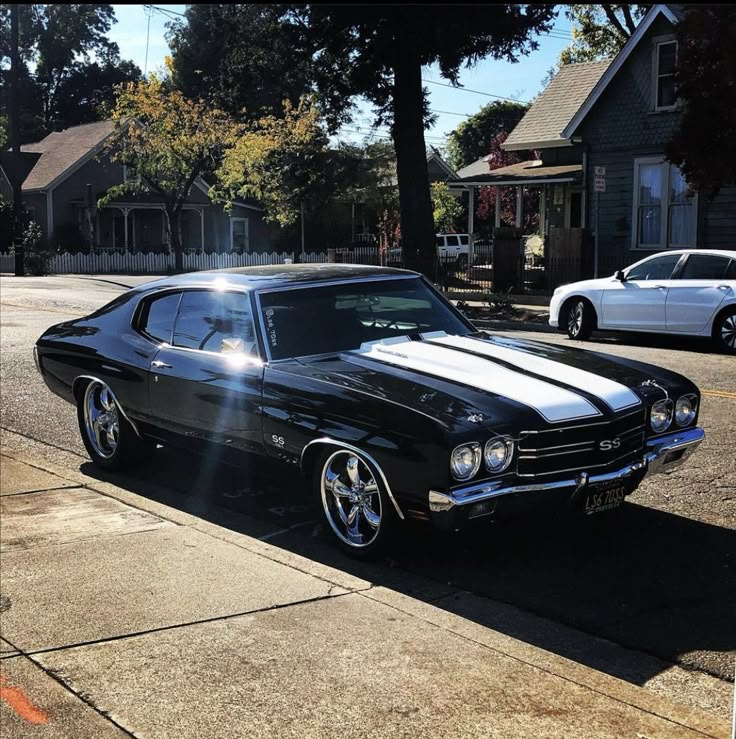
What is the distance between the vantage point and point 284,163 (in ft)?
141

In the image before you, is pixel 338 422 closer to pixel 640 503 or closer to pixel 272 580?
pixel 272 580

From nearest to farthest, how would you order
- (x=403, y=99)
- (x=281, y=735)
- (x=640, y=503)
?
(x=281, y=735) < (x=640, y=503) < (x=403, y=99)

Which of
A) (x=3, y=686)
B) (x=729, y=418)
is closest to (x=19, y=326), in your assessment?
(x=729, y=418)

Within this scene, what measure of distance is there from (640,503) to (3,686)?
4023mm

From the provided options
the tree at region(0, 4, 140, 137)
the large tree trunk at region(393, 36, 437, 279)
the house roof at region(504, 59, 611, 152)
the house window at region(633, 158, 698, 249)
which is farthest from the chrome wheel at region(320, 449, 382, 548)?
the tree at region(0, 4, 140, 137)

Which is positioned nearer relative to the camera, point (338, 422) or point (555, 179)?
point (338, 422)

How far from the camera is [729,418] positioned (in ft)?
28.9

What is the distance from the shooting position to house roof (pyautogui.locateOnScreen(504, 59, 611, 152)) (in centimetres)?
2952

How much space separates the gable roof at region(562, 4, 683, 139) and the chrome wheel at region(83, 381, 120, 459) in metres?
19.1

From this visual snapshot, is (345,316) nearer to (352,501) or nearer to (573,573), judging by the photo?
(352,501)

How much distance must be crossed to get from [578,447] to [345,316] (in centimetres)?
196

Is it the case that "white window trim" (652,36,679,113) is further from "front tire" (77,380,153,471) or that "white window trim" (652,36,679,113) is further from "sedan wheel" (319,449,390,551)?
"sedan wheel" (319,449,390,551)

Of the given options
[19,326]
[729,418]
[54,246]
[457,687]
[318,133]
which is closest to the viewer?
[457,687]

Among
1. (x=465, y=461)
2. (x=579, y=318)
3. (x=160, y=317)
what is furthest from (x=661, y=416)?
(x=579, y=318)
